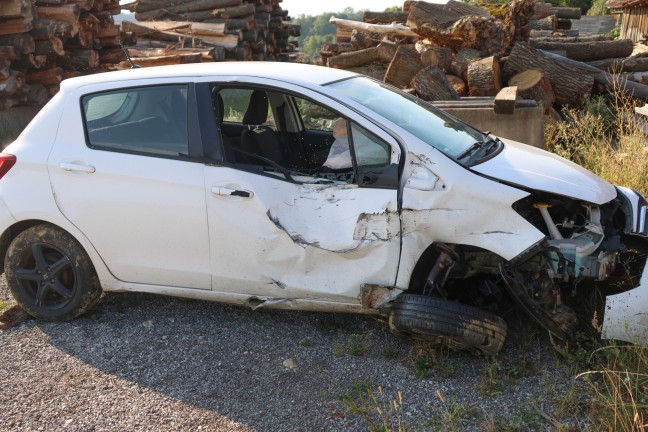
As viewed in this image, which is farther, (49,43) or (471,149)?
(49,43)

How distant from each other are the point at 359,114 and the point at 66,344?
2659 mm

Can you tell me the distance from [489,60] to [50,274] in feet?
23.9

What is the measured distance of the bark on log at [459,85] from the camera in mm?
10891

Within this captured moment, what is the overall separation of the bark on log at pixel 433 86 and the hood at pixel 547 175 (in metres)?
5.00

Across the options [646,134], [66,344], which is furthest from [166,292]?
[646,134]

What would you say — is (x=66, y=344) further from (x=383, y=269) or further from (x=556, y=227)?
(x=556, y=227)

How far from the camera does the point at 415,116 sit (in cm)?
499

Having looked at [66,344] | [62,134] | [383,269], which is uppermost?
[62,134]

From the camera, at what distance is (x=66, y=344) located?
510 centimetres

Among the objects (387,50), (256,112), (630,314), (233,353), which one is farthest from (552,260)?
(387,50)

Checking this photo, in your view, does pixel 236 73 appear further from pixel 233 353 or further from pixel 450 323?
pixel 450 323

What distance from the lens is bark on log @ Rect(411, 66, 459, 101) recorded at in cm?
978

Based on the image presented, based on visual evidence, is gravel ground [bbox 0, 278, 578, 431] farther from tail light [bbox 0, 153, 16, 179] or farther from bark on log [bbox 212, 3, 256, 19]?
bark on log [bbox 212, 3, 256, 19]

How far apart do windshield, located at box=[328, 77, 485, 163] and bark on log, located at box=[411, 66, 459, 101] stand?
442 cm
